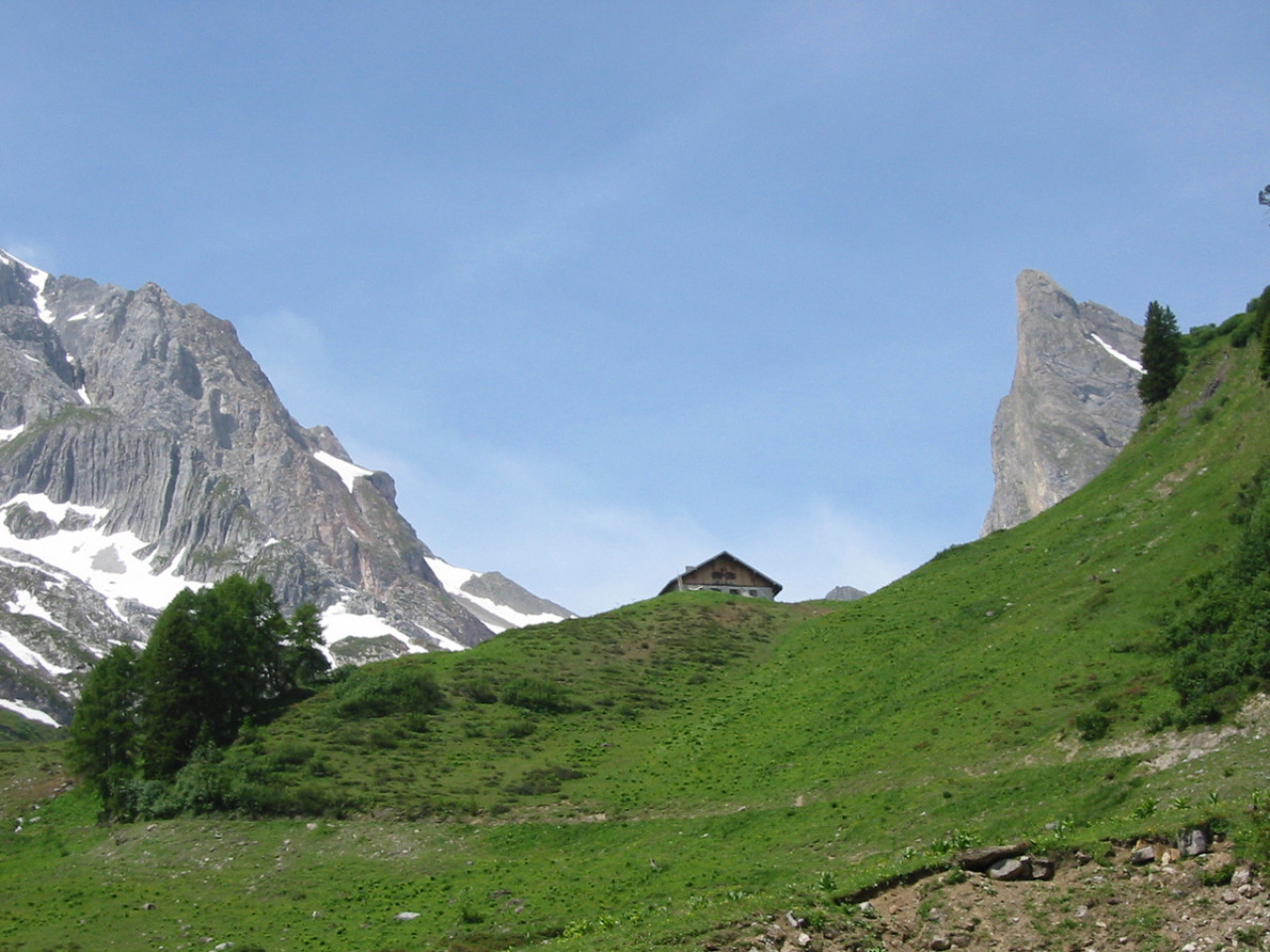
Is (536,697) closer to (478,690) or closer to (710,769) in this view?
(478,690)

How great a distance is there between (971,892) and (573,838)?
1176 inches

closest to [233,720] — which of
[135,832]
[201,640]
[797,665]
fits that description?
[201,640]

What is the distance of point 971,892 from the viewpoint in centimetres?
2338

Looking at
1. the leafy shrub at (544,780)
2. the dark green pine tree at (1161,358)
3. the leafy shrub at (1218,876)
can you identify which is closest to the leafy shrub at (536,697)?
the leafy shrub at (544,780)

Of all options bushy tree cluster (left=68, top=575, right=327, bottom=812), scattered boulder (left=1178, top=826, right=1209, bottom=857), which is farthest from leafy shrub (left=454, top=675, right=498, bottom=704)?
scattered boulder (left=1178, top=826, right=1209, bottom=857)

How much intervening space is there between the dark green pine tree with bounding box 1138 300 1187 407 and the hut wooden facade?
1855 inches

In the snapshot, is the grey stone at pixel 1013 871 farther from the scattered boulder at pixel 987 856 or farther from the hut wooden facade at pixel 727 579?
the hut wooden facade at pixel 727 579

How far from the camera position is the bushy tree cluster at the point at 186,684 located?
226 feet

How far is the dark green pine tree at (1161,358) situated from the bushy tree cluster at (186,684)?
6986cm

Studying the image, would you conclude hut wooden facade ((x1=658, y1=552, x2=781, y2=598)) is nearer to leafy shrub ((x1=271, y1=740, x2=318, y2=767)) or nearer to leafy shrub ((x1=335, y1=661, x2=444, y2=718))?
leafy shrub ((x1=335, y1=661, x2=444, y2=718))

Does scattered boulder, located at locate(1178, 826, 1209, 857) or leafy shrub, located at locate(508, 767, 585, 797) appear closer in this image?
scattered boulder, located at locate(1178, 826, 1209, 857)

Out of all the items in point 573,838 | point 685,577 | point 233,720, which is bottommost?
point 573,838

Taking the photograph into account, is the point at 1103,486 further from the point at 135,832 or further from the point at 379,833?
the point at 135,832

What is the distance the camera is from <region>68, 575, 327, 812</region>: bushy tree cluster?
69.0 meters
